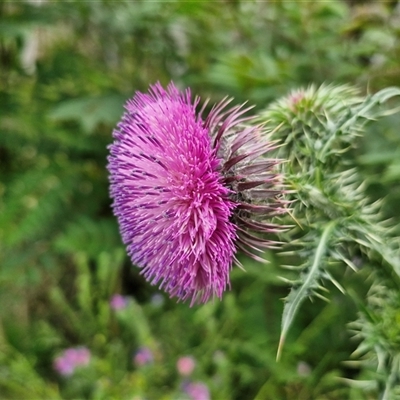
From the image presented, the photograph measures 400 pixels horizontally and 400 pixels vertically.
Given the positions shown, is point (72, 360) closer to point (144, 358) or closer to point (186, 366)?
point (144, 358)

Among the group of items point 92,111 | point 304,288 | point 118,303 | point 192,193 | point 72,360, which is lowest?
point 72,360

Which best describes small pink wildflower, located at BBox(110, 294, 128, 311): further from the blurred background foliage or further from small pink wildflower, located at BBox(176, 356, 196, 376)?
small pink wildflower, located at BBox(176, 356, 196, 376)

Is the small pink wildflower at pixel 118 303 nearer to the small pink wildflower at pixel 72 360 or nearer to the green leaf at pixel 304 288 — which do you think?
the small pink wildflower at pixel 72 360

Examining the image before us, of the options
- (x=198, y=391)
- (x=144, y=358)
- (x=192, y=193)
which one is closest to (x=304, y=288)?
(x=192, y=193)

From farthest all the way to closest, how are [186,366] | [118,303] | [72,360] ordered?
[118,303]
[72,360]
[186,366]

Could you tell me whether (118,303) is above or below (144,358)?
above

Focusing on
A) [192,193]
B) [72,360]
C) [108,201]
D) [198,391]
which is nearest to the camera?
[192,193]

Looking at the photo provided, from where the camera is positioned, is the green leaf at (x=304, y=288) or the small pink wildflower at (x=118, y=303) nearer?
the green leaf at (x=304, y=288)

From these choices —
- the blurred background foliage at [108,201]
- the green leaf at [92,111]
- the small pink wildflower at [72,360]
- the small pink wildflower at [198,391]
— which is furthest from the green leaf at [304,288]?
the small pink wildflower at [72,360]
